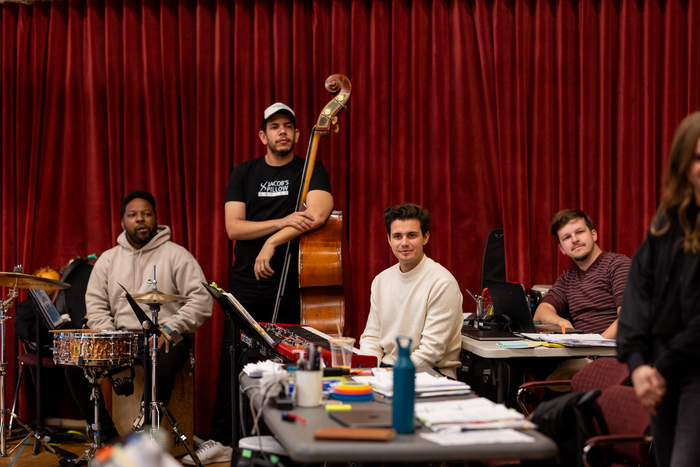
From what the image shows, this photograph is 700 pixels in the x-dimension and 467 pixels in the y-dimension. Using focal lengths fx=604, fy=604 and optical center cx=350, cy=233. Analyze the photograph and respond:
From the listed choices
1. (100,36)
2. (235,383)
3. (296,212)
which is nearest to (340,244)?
(296,212)

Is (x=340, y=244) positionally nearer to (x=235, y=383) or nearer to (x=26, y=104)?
(x=235, y=383)

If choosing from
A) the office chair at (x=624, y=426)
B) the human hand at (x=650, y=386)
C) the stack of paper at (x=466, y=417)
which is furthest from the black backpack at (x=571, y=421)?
the stack of paper at (x=466, y=417)

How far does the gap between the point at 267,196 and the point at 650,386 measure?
2.51 meters

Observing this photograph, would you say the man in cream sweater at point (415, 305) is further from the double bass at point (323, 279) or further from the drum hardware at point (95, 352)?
the drum hardware at point (95, 352)

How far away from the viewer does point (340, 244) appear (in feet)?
10.9

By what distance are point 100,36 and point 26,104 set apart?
28.7 inches

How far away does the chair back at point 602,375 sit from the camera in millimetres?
1986

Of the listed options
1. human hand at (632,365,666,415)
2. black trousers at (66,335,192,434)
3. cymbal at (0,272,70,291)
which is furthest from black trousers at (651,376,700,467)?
cymbal at (0,272,70,291)

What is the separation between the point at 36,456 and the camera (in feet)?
11.8

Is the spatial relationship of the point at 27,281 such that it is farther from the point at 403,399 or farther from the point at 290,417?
the point at 403,399

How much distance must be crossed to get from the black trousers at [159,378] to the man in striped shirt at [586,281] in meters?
2.06

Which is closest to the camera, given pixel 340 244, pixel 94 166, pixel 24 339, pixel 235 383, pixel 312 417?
pixel 312 417

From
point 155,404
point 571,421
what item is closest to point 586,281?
point 571,421

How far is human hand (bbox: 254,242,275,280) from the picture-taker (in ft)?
11.1
